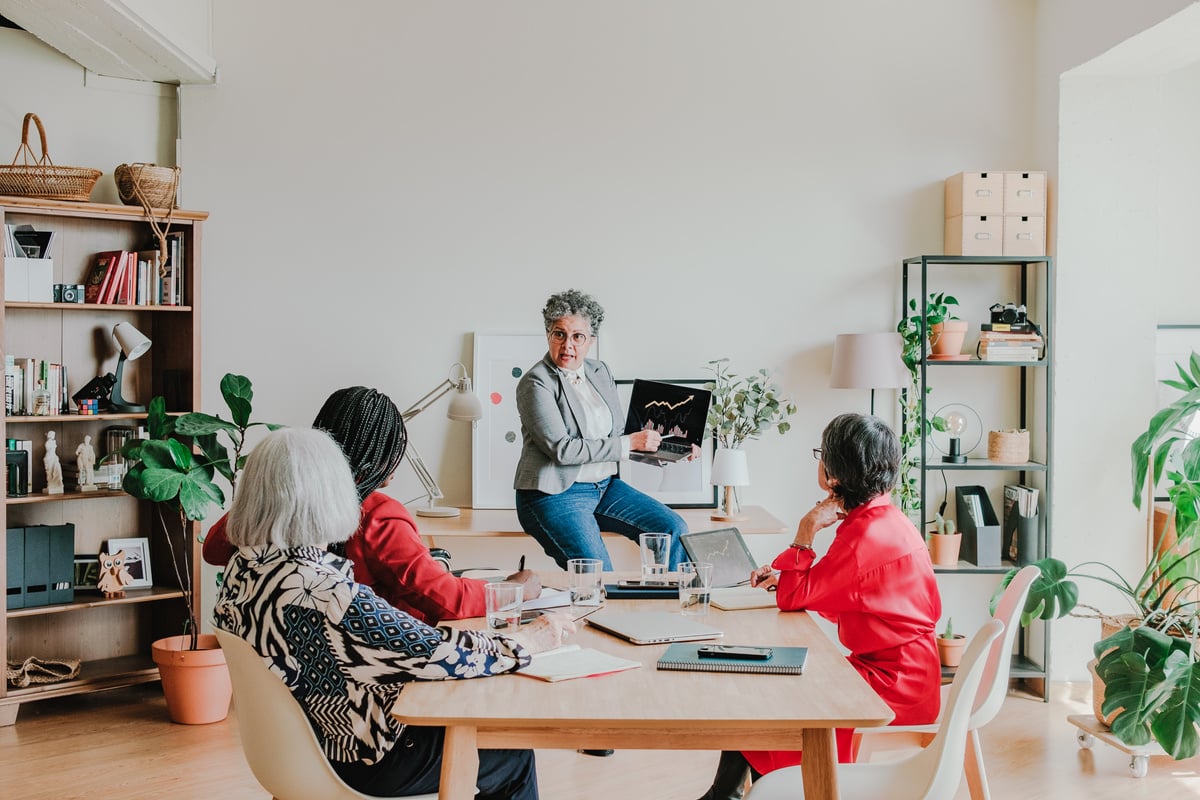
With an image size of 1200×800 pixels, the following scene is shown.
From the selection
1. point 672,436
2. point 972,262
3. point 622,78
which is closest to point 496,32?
point 622,78

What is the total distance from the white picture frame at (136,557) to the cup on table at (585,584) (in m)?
2.60

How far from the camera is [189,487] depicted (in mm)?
4047

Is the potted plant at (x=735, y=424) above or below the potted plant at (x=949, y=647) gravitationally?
above

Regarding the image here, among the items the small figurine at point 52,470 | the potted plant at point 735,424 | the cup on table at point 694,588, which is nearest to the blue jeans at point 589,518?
the potted plant at point 735,424

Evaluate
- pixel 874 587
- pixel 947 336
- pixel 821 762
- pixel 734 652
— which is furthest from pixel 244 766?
pixel 947 336

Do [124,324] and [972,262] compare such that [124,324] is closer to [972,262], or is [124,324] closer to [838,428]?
[838,428]

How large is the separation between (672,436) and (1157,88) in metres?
2.49

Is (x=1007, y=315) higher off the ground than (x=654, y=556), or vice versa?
(x=1007, y=315)

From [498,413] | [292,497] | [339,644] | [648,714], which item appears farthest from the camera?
[498,413]

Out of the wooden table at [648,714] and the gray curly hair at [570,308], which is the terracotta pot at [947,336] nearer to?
the gray curly hair at [570,308]

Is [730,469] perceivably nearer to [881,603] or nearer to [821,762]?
[881,603]

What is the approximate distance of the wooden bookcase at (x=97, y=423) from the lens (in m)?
4.41

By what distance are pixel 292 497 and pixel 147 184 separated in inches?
109

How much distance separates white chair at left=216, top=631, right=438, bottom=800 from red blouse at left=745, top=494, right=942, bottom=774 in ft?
3.28
